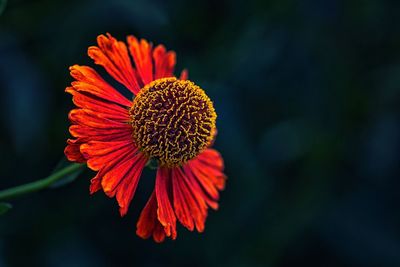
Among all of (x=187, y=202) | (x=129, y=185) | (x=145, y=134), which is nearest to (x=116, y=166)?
(x=129, y=185)

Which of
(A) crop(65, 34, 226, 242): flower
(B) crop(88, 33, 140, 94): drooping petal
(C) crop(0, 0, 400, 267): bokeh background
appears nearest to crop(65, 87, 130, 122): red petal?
(A) crop(65, 34, 226, 242): flower

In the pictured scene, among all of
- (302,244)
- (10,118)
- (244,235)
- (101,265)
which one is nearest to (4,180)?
(10,118)

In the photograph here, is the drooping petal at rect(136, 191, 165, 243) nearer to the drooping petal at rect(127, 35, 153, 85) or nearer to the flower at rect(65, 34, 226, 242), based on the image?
the flower at rect(65, 34, 226, 242)

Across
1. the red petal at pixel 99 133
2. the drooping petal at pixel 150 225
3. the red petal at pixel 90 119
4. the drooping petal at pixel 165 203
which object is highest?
the red petal at pixel 90 119

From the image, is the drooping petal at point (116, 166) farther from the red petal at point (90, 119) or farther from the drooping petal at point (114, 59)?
the drooping petal at point (114, 59)

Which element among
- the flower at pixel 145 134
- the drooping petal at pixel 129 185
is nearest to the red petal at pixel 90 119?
the flower at pixel 145 134

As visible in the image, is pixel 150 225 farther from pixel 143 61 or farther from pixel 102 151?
pixel 143 61
